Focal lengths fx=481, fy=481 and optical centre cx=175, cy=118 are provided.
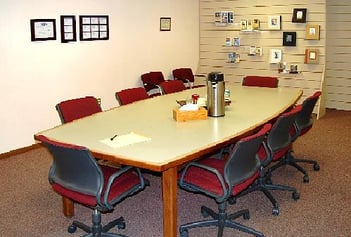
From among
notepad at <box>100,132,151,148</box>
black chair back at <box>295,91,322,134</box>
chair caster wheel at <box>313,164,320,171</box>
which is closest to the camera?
notepad at <box>100,132,151,148</box>

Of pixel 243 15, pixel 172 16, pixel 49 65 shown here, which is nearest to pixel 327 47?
pixel 243 15

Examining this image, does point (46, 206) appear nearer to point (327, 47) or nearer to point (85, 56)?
point (85, 56)

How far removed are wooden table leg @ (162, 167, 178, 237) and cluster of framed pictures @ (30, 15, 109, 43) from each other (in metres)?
3.28

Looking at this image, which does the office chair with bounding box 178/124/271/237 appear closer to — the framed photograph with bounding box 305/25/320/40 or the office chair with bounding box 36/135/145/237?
the office chair with bounding box 36/135/145/237

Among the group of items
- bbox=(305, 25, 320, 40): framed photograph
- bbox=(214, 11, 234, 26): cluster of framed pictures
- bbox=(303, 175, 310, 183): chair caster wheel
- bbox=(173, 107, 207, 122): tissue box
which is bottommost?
bbox=(303, 175, 310, 183): chair caster wheel

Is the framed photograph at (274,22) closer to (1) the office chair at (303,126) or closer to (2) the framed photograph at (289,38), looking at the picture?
(2) the framed photograph at (289,38)

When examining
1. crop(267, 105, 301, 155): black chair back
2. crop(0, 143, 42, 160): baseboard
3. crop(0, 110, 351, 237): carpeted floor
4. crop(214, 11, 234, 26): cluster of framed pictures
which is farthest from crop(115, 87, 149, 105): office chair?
crop(214, 11, 234, 26): cluster of framed pictures

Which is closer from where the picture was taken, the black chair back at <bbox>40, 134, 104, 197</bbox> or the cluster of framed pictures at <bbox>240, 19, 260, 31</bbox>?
the black chair back at <bbox>40, 134, 104, 197</bbox>

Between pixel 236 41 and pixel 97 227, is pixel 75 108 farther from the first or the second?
pixel 236 41

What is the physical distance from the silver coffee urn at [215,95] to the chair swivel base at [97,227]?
3.94ft

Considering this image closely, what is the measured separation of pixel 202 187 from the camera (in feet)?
10.9

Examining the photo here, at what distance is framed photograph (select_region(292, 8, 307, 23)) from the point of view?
7.39 m

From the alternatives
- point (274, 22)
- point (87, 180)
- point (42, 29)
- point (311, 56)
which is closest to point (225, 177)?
point (87, 180)

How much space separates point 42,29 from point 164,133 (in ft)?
9.45
